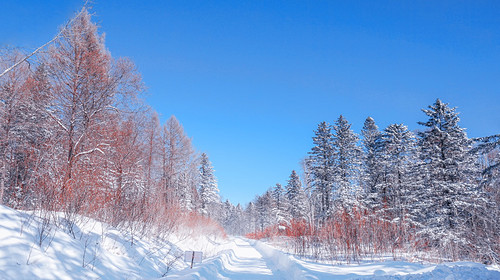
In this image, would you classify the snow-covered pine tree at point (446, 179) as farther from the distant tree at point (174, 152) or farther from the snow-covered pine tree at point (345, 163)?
the distant tree at point (174, 152)

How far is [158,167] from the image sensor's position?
22.6m

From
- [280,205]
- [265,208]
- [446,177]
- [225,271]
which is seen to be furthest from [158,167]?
[265,208]

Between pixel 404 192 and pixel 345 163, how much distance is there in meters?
5.90

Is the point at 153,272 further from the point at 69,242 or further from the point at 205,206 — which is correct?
the point at 205,206

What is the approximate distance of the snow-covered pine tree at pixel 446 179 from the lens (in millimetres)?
16766

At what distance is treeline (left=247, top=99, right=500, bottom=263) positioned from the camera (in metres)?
11.8

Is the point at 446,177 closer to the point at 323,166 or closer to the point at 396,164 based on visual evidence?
the point at 396,164

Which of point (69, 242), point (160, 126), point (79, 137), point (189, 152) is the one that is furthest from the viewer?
point (189, 152)

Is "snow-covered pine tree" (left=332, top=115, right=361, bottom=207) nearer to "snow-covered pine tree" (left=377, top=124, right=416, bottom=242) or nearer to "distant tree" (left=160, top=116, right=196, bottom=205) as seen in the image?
"snow-covered pine tree" (left=377, top=124, right=416, bottom=242)

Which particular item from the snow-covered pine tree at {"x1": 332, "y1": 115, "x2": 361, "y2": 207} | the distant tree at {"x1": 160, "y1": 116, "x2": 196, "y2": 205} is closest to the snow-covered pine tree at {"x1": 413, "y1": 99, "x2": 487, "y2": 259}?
the snow-covered pine tree at {"x1": 332, "y1": 115, "x2": 361, "y2": 207}

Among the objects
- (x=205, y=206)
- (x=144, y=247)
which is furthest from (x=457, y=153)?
(x=205, y=206)

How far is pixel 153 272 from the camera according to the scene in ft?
21.7

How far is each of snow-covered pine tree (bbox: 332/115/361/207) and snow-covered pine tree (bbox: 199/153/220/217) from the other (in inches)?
802

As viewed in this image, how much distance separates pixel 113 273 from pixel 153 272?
1641 mm
